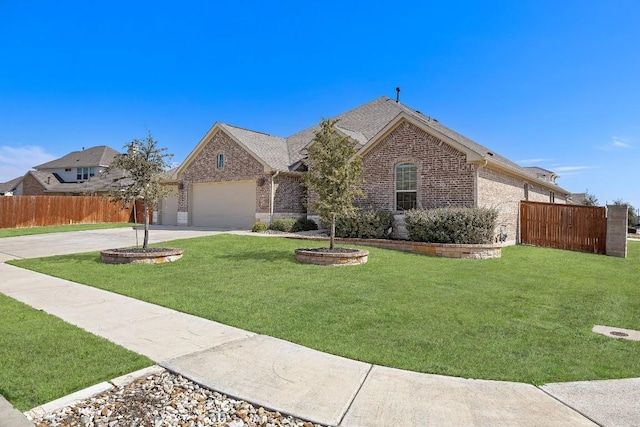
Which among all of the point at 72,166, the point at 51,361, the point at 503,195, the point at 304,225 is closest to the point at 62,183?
the point at 72,166

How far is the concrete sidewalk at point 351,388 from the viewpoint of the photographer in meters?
3.00

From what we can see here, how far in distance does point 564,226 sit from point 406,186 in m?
6.85

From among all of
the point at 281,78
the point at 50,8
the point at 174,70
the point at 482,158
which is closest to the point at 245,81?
the point at 281,78

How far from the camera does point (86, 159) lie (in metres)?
41.7

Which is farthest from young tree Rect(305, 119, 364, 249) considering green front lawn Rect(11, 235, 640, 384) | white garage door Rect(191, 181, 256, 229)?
white garage door Rect(191, 181, 256, 229)

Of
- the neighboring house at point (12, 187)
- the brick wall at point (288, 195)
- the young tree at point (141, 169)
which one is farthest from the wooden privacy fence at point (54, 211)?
the neighboring house at point (12, 187)

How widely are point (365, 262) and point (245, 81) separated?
1378cm

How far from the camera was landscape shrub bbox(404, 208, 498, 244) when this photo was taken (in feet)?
41.0

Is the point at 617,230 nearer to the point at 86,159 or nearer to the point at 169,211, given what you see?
the point at 169,211

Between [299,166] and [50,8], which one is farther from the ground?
[50,8]

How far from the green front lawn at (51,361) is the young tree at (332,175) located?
721cm

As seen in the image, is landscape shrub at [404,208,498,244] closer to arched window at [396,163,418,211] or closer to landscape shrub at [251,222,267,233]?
arched window at [396,163,418,211]

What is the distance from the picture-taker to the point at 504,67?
14.9 metres

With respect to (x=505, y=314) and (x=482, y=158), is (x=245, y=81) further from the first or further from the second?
(x=505, y=314)
